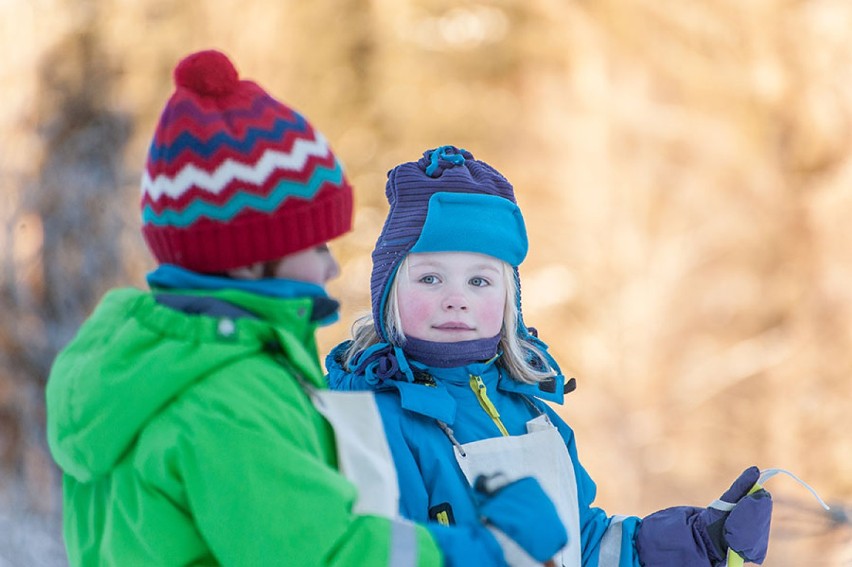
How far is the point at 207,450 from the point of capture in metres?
1.12

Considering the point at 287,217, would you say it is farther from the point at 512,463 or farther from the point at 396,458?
the point at 512,463

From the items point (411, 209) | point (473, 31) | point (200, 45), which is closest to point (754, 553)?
point (411, 209)

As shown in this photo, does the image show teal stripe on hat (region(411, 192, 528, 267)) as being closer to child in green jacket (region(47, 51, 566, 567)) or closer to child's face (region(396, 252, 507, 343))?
child's face (region(396, 252, 507, 343))

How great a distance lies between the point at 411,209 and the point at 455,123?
10.4m

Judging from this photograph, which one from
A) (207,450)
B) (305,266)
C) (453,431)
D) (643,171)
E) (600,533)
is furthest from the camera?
(643,171)

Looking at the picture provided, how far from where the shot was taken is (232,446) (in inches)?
44.1

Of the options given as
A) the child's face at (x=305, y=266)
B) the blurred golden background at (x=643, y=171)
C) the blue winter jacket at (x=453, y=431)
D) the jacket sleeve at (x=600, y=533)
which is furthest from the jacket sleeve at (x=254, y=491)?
the blurred golden background at (x=643, y=171)

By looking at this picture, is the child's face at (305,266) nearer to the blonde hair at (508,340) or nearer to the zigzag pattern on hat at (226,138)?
the zigzag pattern on hat at (226,138)

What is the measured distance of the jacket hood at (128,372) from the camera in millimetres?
1146

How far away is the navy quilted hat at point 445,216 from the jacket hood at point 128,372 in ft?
1.73

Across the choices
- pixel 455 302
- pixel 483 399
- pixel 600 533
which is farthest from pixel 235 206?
pixel 600 533

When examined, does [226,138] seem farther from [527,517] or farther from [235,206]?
[527,517]

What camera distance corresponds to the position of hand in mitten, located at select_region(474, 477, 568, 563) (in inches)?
47.0

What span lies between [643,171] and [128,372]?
35.1ft
